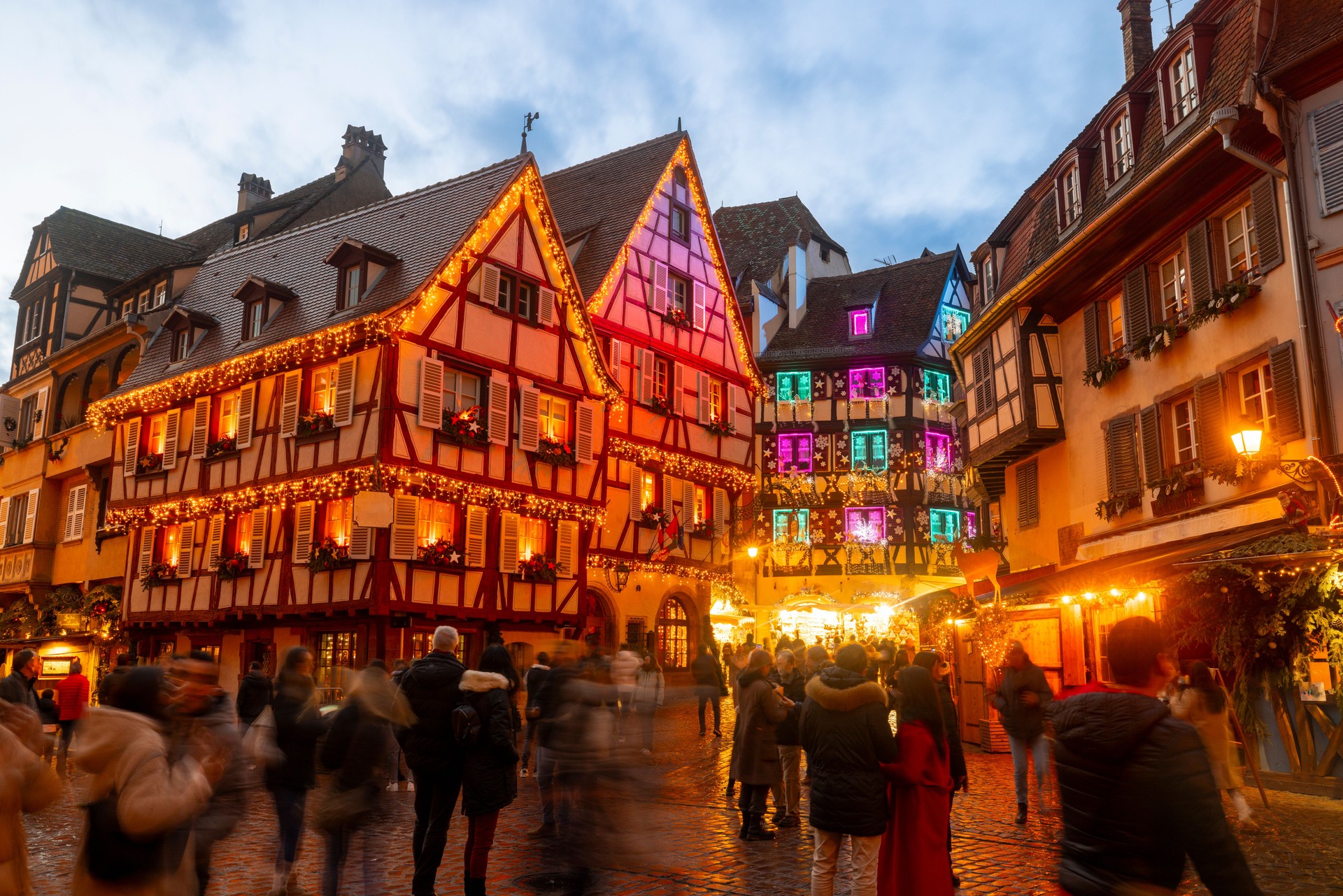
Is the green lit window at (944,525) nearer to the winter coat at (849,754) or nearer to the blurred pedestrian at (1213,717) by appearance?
the blurred pedestrian at (1213,717)

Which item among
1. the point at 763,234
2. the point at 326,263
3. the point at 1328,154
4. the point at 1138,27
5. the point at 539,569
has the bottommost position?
the point at 539,569

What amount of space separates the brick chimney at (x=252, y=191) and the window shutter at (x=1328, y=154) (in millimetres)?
37363

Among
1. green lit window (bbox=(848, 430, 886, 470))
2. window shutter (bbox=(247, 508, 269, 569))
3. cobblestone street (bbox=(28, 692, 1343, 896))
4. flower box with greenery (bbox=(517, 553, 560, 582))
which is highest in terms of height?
green lit window (bbox=(848, 430, 886, 470))

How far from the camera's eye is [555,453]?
81.3 ft

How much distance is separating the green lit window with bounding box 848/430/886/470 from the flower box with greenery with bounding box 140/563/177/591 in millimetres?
19712

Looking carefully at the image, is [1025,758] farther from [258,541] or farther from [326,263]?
[326,263]

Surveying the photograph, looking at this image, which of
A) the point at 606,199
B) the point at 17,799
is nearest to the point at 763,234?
the point at 606,199

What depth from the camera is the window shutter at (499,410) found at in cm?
2348

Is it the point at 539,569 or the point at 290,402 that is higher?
the point at 290,402

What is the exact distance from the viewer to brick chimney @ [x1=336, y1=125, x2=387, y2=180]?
39.3m

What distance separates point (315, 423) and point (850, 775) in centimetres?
1852

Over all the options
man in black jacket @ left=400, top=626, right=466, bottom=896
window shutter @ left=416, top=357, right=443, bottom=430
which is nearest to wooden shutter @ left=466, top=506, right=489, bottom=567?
window shutter @ left=416, top=357, right=443, bottom=430

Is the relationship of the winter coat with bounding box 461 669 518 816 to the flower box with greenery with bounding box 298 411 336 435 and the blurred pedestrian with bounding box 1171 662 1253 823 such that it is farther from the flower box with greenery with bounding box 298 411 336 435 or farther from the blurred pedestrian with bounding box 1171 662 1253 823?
the flower box with greenery with bounding box 298 411 336 435

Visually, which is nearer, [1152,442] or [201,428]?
[1152,442]
